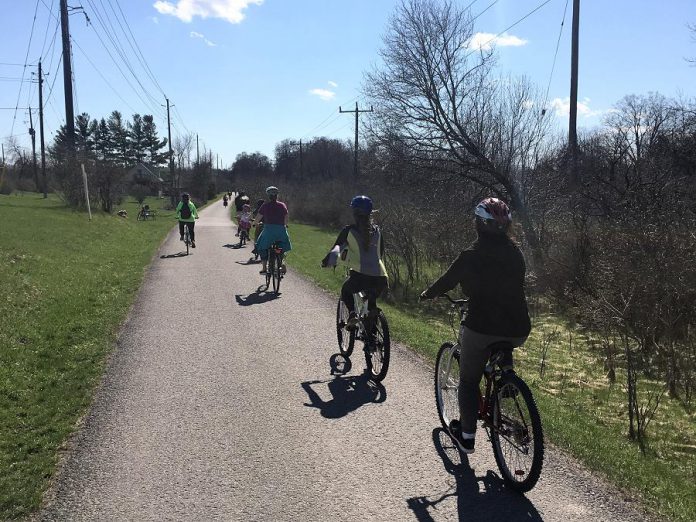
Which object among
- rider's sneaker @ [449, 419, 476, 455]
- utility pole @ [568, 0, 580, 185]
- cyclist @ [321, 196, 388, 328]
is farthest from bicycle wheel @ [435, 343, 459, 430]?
utility pole @ [568, 0, 580, 185]

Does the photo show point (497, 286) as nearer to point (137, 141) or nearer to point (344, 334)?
point (344, 334)

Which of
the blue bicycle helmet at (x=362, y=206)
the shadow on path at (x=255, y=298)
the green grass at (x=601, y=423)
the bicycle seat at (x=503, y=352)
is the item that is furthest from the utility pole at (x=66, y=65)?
the bicycle seat at (x=503, y=352)

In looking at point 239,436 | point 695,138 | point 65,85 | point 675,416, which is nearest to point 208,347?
point 239,436

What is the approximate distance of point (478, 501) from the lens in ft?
11.7

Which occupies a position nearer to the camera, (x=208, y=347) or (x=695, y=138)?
(x=208, y=347)

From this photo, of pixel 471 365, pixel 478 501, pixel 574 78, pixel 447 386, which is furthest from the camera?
pixel 574 78

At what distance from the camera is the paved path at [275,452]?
11.4ft

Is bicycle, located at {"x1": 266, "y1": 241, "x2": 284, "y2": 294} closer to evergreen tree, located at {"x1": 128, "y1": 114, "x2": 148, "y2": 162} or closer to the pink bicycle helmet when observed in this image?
the pink bicycle helmet

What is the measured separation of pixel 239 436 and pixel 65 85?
84.3 feet

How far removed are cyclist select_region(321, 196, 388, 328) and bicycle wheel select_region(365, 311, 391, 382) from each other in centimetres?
22

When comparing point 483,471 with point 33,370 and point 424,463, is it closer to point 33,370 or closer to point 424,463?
point 424,463

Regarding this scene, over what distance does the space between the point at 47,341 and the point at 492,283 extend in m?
6.09

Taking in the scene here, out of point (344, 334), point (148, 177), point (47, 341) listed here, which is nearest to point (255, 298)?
point (47, 341)

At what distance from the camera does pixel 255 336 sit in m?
7.93
